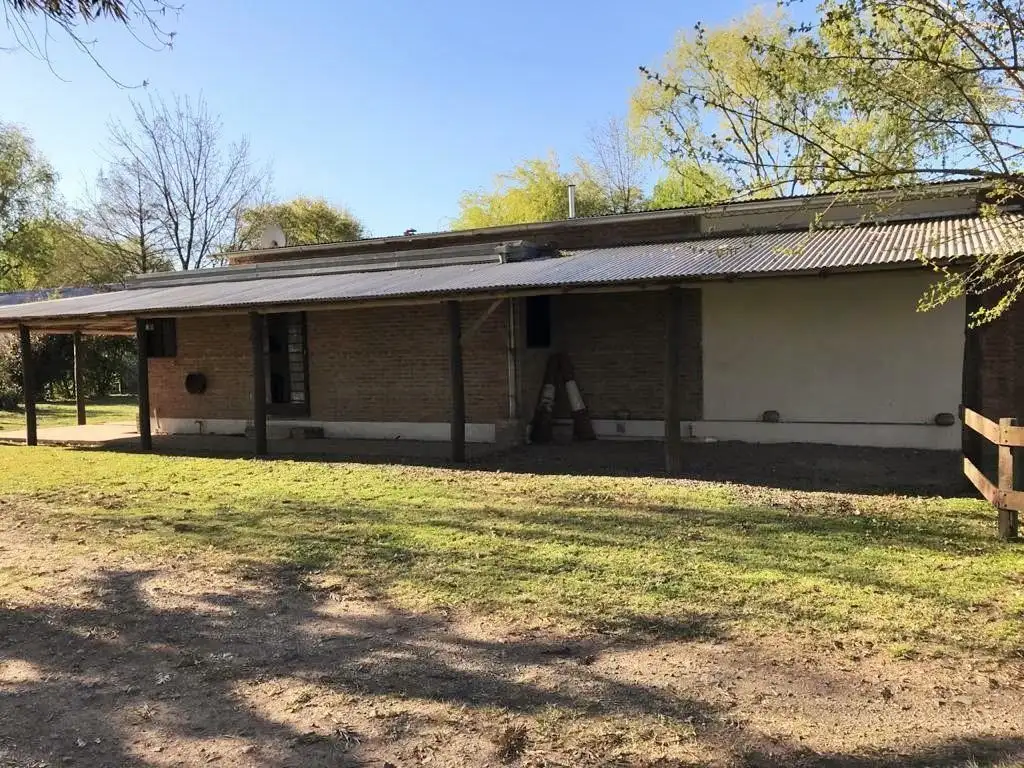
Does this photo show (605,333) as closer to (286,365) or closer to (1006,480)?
(286,365)

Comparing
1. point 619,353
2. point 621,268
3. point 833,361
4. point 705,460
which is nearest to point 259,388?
point 619,353

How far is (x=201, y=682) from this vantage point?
12.8ft

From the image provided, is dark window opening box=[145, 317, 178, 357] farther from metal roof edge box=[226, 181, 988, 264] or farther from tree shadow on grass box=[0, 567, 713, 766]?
tree shadow on grass box=[0, 567, 713, 766]

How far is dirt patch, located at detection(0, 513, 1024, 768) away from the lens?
3129 mm

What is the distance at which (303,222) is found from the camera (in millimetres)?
43344

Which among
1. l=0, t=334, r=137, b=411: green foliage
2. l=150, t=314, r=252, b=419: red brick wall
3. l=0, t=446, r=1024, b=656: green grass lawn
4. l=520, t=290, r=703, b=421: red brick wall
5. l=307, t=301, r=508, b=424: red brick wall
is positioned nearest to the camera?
l=0, t=446, r=1024, b=656: green grass lawn

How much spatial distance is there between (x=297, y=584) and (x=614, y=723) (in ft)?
9.71

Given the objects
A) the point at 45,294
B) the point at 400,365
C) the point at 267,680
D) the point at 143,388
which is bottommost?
the point at 267,680

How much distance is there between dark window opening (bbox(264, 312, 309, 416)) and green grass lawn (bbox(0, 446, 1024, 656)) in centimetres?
469

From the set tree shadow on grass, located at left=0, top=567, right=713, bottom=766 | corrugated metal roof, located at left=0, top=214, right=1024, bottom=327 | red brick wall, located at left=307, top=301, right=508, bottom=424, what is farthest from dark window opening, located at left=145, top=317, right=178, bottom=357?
tree shadow on grass, located at left=0, top=567, right=713, bottom=766

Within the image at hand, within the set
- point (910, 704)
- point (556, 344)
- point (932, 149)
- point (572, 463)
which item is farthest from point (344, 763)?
point (556, 344)

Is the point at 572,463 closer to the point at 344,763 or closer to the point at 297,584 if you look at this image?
the point at 297,584

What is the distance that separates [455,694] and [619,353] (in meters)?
9.65

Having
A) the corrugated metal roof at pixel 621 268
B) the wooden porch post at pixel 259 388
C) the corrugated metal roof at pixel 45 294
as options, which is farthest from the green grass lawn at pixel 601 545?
the corrugated metal roof at pixel 45 294
